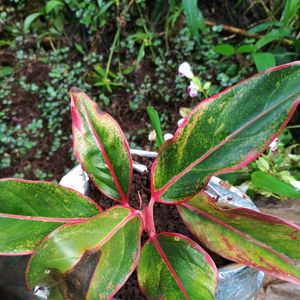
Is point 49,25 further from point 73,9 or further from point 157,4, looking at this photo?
point 157,4

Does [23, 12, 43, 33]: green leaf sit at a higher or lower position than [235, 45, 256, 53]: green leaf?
higher

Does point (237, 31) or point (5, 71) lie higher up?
point (5, 71)

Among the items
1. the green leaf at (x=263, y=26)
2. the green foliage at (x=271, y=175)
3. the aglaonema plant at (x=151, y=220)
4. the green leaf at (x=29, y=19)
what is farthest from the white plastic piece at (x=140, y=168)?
the green leaf at (x=29, y=19)

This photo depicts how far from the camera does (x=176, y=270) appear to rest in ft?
1.90

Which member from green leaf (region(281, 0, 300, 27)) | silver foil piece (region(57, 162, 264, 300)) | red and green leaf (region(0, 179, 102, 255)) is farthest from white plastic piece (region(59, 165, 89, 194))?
green leaf (region(281, 0, 300, 27))

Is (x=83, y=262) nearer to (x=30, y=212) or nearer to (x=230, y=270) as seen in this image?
(x=30, y=212)

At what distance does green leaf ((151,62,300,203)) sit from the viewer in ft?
1.75

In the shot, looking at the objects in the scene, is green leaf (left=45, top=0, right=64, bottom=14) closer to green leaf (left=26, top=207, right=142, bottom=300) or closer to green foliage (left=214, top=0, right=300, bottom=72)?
green foliage (left=214, top=0, right=300, bottom=72)

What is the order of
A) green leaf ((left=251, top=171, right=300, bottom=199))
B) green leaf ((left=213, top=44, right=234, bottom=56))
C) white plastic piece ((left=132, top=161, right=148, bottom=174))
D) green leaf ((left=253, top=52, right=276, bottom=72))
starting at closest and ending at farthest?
white plastic piece ((left=132, top=161, right=148, bottom=174)), green leaf ((left=251, top=171, right=300, bottom=199)), green leaf ((left=253, top=52, right=276, bottom=72)), green leaf ((left=213, top=44, right=234, bottom=56))

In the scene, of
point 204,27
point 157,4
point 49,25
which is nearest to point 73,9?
point 49,25

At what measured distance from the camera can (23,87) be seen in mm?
1411

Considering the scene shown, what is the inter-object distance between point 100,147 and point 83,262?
16 cm

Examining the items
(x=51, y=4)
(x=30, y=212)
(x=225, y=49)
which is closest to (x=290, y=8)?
(x=225, y=49)

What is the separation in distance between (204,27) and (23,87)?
22.8 inches
